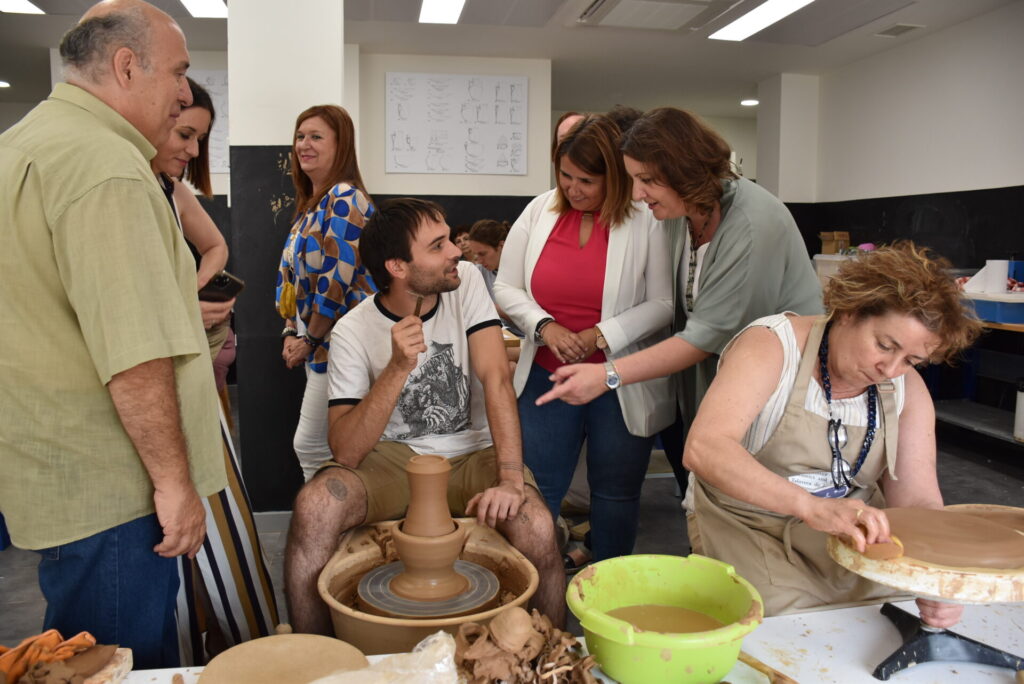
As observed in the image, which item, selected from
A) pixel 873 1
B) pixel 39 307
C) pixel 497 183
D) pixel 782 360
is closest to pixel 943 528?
pixel 782 360

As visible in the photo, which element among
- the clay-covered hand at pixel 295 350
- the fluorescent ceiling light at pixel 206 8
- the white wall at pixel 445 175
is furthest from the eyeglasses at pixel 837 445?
the white wall at pixel 445 175

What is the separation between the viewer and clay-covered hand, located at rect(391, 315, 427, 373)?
6.69ft

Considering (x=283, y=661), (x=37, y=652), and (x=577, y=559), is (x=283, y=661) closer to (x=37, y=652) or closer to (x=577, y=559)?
(x=37, y=652)

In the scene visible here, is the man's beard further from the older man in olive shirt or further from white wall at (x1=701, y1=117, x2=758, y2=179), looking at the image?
white wall at (x1=701, y1=117, x2=758, y2=179)

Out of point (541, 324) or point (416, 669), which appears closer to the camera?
point (416, 669)

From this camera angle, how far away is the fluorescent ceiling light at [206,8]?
568 centimetres

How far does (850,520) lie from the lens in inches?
53.4

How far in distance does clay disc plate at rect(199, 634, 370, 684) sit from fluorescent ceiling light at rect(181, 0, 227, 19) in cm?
557

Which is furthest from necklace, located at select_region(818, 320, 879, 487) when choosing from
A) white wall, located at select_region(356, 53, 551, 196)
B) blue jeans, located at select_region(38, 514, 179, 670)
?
white wall, located at select_region(356, 53, 551, 196)

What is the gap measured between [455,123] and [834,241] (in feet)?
12.7

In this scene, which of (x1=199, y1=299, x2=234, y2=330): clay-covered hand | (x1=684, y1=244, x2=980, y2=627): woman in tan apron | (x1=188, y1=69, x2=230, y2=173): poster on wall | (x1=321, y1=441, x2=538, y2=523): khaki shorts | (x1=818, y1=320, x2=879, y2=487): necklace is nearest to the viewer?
(x1=684, y1=244, x2=980, y2=627): woman in tan apron

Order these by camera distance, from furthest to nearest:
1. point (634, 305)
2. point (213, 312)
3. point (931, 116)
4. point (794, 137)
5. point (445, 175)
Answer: point (794, 137), point (445, 175), point (931, 116), point (634, 305), point (213, 312)

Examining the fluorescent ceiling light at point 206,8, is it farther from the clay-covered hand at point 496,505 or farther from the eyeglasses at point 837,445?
the eyeglasses at point 837,445

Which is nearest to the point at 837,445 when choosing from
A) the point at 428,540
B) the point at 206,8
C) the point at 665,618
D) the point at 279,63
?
the point at 665,618
